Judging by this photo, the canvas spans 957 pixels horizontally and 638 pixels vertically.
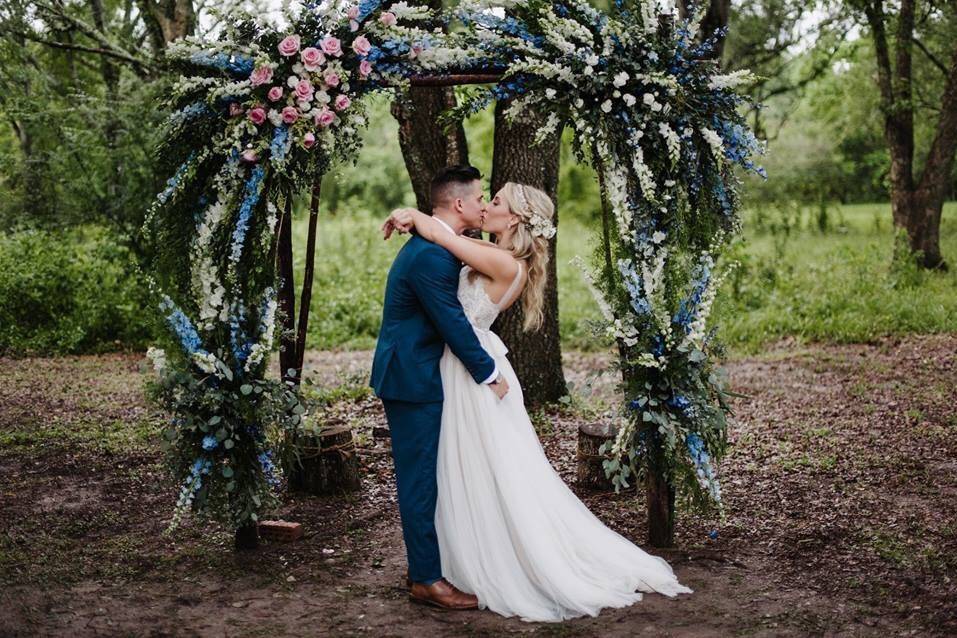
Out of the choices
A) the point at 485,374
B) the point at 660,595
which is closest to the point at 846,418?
the point at 660,595

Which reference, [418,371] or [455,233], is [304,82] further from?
[418,371]

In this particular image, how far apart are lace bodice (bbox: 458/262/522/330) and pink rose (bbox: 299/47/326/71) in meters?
1.29

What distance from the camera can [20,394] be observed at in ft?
30.2

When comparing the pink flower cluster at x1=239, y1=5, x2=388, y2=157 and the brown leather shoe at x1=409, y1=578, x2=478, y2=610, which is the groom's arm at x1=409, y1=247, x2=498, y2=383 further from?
the brown leather shoe at x1=409, y1=578, x2=478, y2=610

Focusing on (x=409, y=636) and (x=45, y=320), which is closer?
(x=409, y=636)

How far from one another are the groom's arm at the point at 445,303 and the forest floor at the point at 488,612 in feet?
2.92

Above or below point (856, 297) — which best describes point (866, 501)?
below

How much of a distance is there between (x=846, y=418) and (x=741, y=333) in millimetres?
3758

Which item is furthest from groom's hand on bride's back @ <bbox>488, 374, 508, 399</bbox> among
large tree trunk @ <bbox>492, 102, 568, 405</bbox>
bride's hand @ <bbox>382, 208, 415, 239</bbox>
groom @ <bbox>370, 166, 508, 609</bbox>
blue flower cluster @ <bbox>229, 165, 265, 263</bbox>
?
large tree trunk @ <bbox>492, 102, 568, 405</bbox>

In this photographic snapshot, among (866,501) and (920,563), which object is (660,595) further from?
(866,501)

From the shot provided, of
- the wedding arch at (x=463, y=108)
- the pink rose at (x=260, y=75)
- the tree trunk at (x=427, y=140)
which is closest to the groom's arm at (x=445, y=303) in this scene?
the wedding arch at (x=463, y=108)

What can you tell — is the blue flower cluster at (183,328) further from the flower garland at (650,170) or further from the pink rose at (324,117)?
the flower garland at (650,170)

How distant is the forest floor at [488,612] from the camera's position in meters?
4.47

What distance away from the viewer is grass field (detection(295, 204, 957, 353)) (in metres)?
11.5
